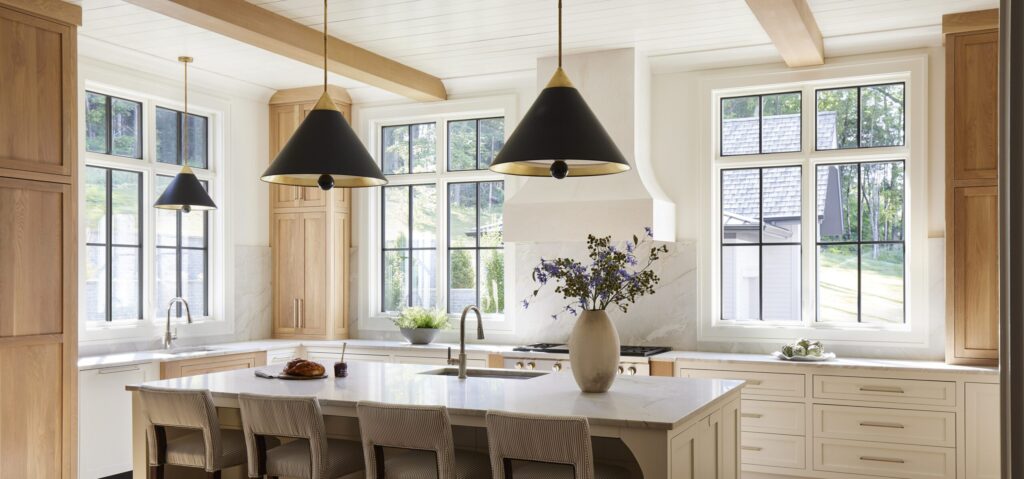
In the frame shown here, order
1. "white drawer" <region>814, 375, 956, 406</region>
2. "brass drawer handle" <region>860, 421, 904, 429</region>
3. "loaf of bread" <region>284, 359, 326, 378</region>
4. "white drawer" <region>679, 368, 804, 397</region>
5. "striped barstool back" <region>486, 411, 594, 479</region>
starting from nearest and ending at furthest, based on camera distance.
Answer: "striped barstool back" <region>486, 411, 594, 479</region> → "loaf of bread" <region>284, 359, 326, 378</region> → "white drawer" <region>814, 375, 956, 406</region> → "brass drawer handle" <region>860, 421, 904, 429</region> → "white drawer" <region>679, 368, 804, 397</region>

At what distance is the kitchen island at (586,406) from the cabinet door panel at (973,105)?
2.47 metres

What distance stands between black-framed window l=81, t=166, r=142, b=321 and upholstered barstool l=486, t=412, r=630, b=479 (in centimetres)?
416

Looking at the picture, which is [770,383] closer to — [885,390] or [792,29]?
[885,390]

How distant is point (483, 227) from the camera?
7.34 meters

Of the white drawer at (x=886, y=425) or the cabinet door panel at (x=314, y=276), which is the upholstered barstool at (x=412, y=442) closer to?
the white drawer at (x=886, y=425)

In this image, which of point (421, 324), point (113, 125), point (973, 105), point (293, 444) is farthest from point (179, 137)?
point (973, 105)

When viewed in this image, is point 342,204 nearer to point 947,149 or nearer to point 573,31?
point 573,31

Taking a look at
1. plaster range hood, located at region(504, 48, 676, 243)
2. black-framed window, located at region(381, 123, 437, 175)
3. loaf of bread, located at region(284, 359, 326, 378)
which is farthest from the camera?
black-framed window, located at region(381, 123, 437, 175)

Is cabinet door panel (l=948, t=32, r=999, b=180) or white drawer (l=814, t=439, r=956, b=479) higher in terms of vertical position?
cabinet door panel (l=948, t=32, r=999, b=180)

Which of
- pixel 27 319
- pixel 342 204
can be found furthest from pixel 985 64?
pixel 27 319

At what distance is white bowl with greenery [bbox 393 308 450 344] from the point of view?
6.95 meters

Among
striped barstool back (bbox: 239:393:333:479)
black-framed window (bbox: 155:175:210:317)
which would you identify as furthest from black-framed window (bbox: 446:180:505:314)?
striped barstool back (bbox: 239:393:333:479)

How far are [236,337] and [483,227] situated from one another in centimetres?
226

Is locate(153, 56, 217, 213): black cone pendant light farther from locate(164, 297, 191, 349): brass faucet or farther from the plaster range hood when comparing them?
the plaster range hood
